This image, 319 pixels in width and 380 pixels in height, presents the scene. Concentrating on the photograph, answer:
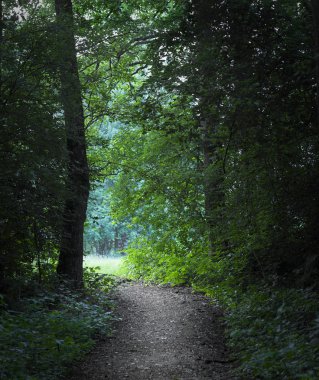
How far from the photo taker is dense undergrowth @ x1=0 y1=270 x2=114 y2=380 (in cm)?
562

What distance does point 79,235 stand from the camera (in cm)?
1162

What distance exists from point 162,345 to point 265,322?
1827 mm

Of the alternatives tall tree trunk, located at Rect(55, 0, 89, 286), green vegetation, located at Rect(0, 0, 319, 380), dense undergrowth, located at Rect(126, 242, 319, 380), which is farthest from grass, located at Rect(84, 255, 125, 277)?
green vegetation, located at Rect(0, 0, 319, 380)

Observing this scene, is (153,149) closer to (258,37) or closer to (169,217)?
(169,217)

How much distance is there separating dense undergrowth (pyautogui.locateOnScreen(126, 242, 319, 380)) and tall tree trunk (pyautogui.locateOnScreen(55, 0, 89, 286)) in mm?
3482

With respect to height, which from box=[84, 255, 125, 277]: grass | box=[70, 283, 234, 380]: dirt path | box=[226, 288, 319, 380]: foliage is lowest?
box=[84, 255, 125, 277]: grass

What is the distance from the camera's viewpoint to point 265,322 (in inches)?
284

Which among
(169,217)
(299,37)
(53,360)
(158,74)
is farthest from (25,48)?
(169,217)

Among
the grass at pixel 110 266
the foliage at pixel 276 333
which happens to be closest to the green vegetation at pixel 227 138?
the foliage at pixel 276 333

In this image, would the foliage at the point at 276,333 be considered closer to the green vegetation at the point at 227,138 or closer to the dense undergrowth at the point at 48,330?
the green vegetation at the point at 227,138

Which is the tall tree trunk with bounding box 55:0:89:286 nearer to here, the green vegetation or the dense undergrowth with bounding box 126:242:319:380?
the green vegetation

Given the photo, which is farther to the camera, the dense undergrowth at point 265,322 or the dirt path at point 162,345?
the dirt path at point 162,345

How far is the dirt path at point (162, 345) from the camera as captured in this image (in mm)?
6492

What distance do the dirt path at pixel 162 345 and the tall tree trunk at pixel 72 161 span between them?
5.40ft
